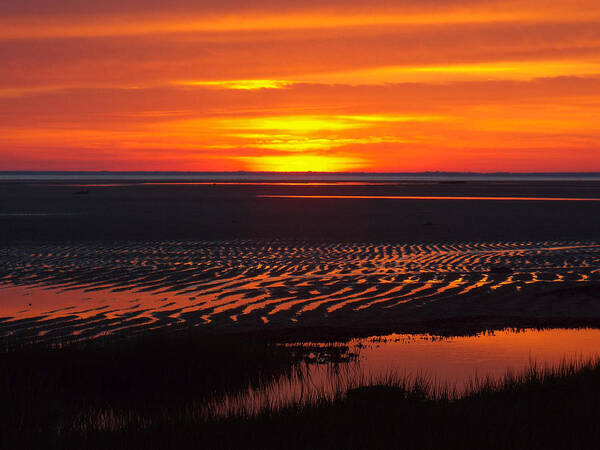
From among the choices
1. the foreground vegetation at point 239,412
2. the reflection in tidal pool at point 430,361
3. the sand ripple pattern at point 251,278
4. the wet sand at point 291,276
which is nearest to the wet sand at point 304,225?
the wet sand at point 291,276

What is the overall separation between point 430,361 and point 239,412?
4.01 metres

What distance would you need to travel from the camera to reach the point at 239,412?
8.02 m

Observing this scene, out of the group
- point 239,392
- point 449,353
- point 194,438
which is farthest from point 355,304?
point 194,438

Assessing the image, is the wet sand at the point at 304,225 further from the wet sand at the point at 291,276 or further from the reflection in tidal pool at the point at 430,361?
the reflection in tidal pool at the point at 430,361

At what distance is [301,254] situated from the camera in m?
24.1

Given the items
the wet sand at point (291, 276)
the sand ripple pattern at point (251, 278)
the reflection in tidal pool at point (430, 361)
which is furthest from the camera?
the sand ripple pattern at point (251, 278)

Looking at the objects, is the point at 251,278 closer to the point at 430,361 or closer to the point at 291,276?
the point at 291,276

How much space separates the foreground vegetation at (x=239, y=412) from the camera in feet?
22.7

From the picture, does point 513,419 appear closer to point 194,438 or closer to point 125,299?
point 194,438

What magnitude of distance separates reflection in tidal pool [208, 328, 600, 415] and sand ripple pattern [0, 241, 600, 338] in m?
2.65

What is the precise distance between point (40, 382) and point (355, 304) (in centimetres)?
786

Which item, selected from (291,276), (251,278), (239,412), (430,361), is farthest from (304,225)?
(239,412)

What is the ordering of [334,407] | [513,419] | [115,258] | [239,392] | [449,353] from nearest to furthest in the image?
[513,419] → [334,407] → [239,392] → [449,353] → [115,258]

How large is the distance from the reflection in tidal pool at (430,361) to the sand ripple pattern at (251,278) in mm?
2648
